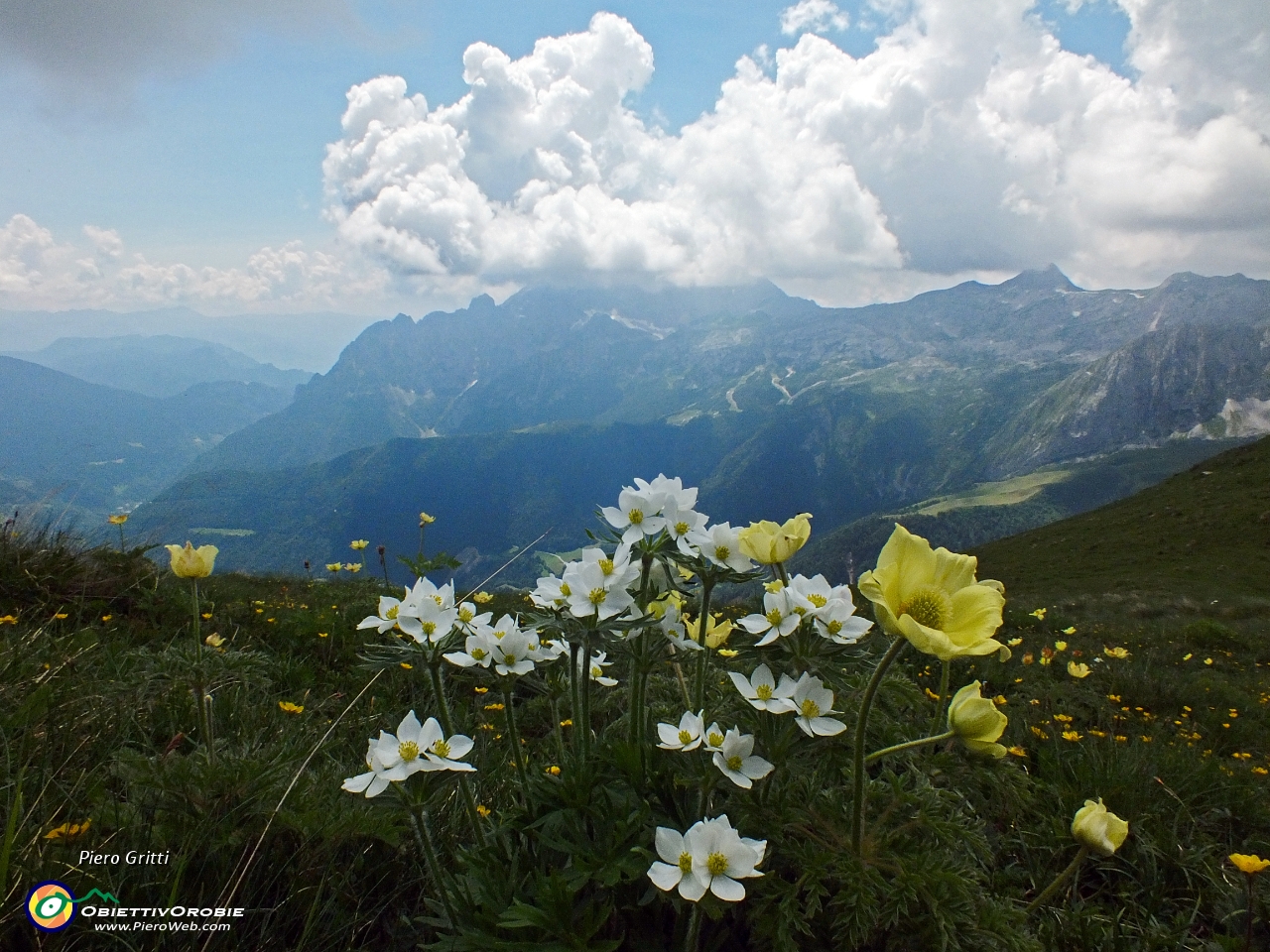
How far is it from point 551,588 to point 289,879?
1.54 meters

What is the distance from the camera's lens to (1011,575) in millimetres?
54812

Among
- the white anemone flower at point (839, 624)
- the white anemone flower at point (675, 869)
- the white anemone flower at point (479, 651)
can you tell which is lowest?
the white anemone flower at point (675, 869)

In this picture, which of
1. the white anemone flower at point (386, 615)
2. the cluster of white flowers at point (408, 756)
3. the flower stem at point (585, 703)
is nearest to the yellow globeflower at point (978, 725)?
the flower stem at point (585, 703)

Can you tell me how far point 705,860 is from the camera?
5.90ft

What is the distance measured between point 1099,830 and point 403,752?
A: 2574 mm

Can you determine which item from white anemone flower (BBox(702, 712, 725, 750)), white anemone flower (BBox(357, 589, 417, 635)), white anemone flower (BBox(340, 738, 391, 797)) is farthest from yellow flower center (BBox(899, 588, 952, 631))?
white anemone flower (BBox(357, 589, 417, 635))

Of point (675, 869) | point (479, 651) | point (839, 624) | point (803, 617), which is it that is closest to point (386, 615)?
point (479, 651)

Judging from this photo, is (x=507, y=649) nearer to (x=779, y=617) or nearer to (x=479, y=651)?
(x=479, y=651)

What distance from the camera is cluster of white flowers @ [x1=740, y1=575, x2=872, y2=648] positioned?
2191 millimetres

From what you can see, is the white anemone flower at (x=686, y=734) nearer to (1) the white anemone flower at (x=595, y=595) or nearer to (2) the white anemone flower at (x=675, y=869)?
(2) the white anemone flower at (x=675, y=869)

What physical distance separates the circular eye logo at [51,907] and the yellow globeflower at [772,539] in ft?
8.10

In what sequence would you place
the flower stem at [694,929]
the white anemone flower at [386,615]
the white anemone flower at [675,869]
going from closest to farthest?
the white anemone flower at [675,869] → the flower stem at [694,929] → the white anemone flower at [386,615]

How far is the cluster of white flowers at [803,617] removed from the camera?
219 cm

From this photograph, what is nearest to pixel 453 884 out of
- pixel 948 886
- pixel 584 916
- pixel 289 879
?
pixel 584 916
